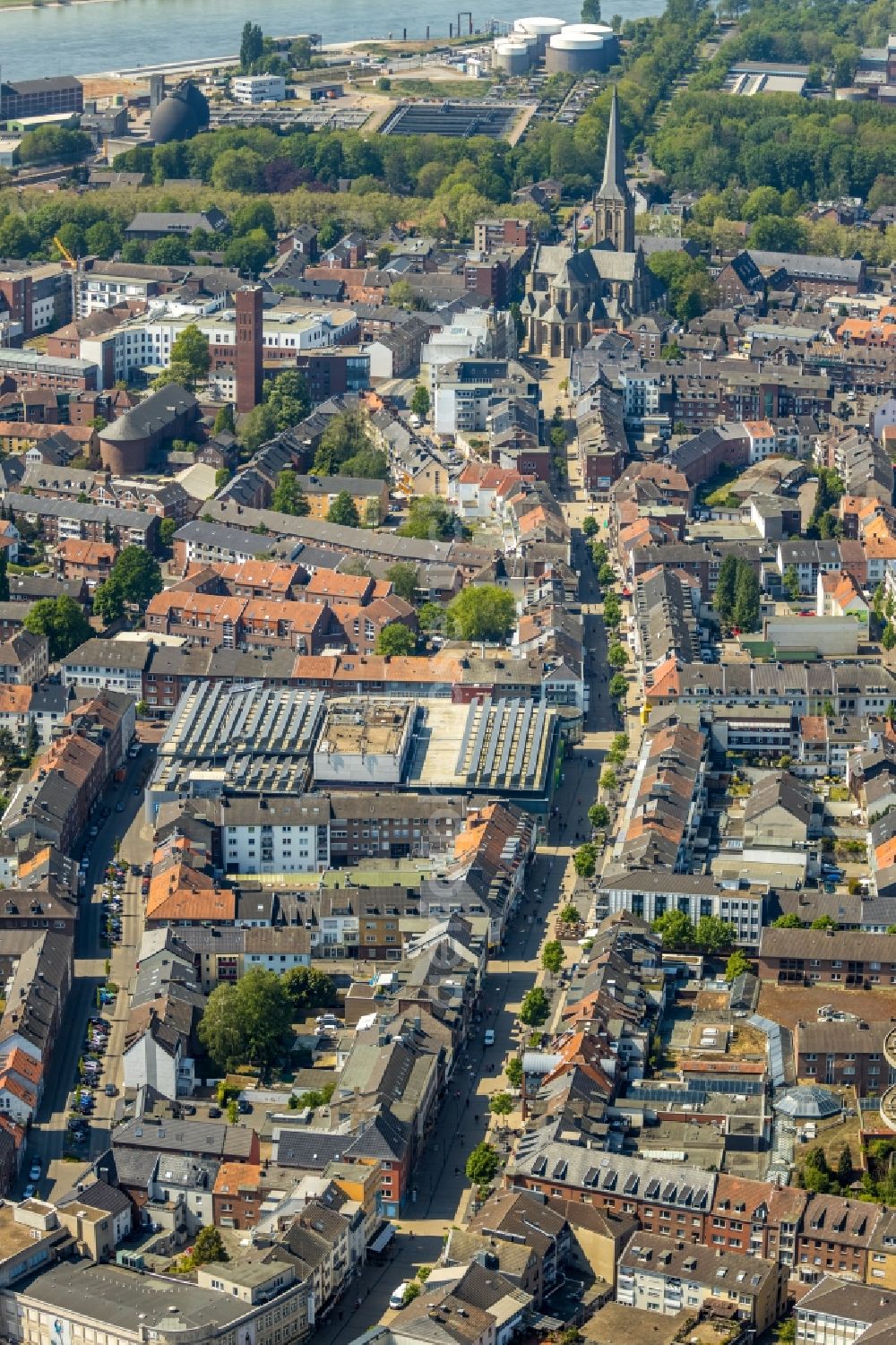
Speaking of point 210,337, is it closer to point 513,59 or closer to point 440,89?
point 440,89

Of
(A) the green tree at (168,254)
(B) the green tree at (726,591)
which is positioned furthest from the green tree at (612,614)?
(A) the green tree at (168,254)

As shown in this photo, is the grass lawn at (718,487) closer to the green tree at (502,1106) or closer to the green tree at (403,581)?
the green tree at (403,581)

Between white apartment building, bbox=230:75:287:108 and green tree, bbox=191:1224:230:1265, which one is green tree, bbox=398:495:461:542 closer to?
green tree, bbox=191:1224:230:1265

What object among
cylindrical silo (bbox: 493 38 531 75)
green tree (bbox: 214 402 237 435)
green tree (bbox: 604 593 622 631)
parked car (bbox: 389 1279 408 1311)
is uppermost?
cylindrical silo (bbox: 493 38 531 75)

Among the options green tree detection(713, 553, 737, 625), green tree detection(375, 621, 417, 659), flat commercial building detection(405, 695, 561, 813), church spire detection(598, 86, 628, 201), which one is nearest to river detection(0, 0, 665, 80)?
church spire detection(598, 86, 628, 201)


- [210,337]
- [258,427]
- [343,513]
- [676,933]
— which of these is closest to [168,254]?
[210,337]

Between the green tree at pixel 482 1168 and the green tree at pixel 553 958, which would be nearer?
the green tree at pixel 482 1168
